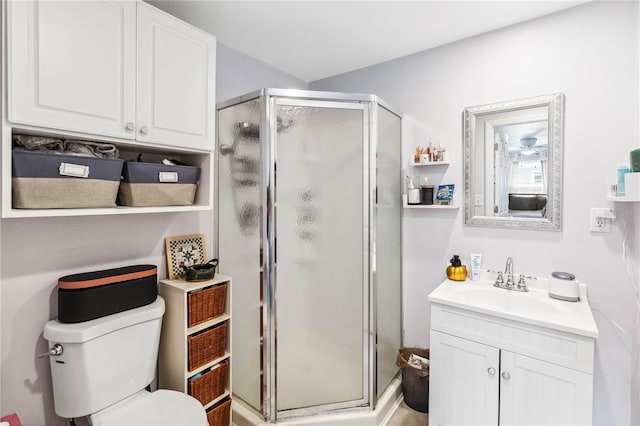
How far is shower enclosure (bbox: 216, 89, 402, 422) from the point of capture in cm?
178

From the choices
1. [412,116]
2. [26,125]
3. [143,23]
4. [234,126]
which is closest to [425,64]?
[412,116]

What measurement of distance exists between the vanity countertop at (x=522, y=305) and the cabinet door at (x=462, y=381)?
195 millimetres

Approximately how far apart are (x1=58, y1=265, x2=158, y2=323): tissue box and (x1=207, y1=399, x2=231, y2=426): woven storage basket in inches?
28.3

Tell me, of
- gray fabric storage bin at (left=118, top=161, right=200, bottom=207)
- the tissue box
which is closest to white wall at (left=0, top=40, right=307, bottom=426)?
the tissue box

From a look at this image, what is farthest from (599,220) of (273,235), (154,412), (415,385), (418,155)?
(154,412)

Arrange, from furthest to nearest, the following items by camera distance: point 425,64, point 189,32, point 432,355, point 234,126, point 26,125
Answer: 1. point 425,64
2. point 234,126
3. point 432,355
4. point 189,32
5. point 26,125

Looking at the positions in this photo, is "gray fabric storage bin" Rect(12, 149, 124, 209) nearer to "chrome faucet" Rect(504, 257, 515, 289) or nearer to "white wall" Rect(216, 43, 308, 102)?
"white wall" Rect(216, 43, 308, 102)

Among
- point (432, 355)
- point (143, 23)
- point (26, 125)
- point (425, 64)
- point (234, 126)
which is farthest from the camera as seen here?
point (425, 64)

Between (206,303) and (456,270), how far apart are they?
1529 mm

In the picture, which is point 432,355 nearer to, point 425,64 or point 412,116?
point 412,116

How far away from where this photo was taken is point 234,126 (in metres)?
1.93

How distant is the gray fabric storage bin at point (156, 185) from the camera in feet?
4.69

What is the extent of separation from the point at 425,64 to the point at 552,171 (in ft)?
3.53

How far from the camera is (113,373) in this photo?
140cm
